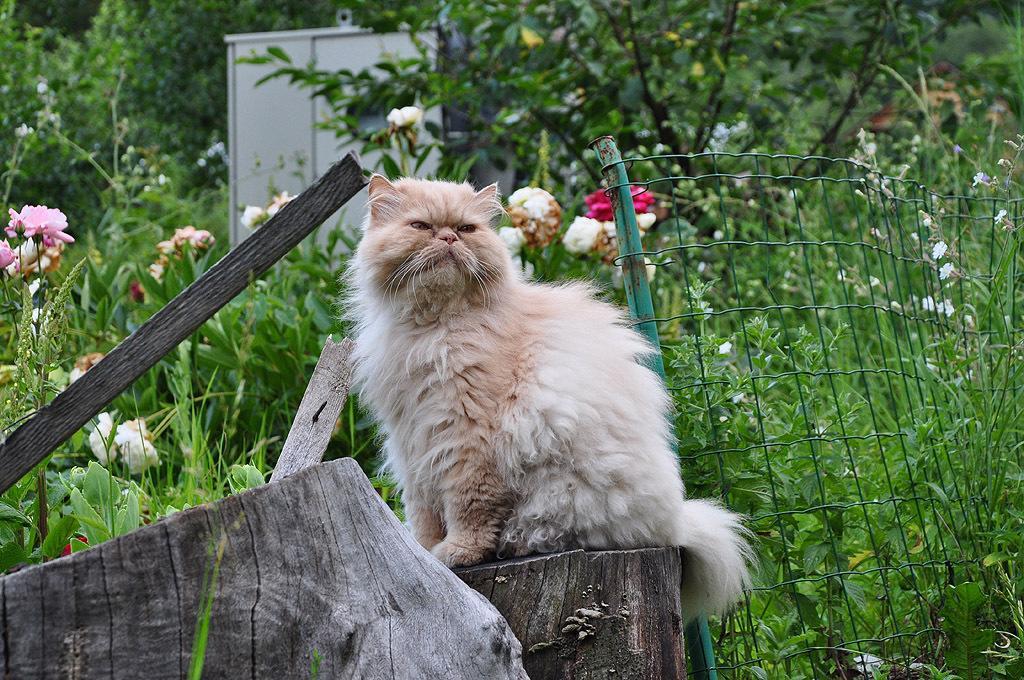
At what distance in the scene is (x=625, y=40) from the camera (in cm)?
Result: 493

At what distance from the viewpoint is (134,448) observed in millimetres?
3084

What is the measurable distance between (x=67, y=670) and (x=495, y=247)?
1.29m

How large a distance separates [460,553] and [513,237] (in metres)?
1.71

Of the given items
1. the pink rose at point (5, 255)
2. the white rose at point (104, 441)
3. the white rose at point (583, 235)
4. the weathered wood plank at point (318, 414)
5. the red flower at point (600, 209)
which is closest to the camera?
the weathered wood plank at point (318, 414)

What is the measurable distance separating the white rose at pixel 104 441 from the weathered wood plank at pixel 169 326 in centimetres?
166

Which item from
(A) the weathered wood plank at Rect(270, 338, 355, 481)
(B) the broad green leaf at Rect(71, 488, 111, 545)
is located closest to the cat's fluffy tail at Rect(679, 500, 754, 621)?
(A) the weathered wood plank at Rect(270, 338, 355, 481)

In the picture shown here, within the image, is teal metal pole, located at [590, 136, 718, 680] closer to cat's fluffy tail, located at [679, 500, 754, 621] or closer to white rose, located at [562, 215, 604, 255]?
cat's fluffy tail, located at [679, 500, 754, 621]

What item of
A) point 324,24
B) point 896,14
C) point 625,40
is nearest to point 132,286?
point 625,40

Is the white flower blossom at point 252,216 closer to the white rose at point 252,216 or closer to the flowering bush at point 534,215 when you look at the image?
the white rose at point 252,216

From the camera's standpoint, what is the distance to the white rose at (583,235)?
350 cm

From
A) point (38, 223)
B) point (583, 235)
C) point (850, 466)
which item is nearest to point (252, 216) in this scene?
point (583, 235)

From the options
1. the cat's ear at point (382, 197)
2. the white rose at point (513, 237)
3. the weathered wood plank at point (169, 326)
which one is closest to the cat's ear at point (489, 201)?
the cat's ear at point (382, 197)

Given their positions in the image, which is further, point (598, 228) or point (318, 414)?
point (598, 228)

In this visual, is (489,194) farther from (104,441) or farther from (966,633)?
(966,633)
